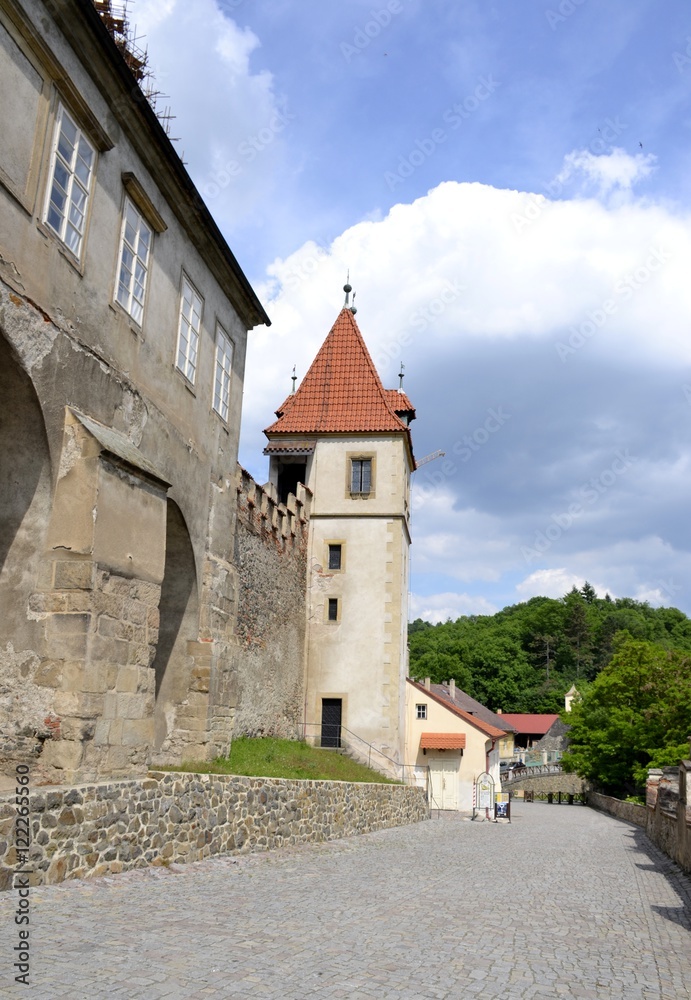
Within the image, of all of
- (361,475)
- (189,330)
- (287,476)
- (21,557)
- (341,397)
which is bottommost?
(21,557)

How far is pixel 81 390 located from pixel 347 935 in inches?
246

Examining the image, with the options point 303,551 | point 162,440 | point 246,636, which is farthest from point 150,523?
point 303,551

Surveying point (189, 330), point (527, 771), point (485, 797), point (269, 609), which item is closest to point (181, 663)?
point (189, 330)

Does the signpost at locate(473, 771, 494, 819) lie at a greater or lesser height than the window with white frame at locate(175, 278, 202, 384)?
lesser

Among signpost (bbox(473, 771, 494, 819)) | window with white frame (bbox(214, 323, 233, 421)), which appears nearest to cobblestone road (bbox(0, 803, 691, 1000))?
window with white frame (bbox(214, 323, 233, 421))

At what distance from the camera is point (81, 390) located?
365 inches

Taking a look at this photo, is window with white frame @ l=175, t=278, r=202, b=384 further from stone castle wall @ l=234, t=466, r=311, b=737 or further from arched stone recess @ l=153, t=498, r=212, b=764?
stone castle wall @ l=234, t=466, r=311, b=737

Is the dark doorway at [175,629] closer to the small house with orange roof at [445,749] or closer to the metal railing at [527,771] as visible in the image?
the small house with orange roof at [445,749]

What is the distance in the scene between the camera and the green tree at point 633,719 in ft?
124

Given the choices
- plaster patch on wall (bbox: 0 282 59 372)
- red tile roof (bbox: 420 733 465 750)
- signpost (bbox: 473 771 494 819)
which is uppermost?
plaster patch on wall (bbox: 0 282 59 372)

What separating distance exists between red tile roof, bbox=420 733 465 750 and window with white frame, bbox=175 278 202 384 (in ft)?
73.7

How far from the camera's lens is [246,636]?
19.8 meters

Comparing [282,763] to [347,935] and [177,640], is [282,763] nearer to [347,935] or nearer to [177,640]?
[177,640]

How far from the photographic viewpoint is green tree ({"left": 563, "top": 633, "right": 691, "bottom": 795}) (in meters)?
37.7
